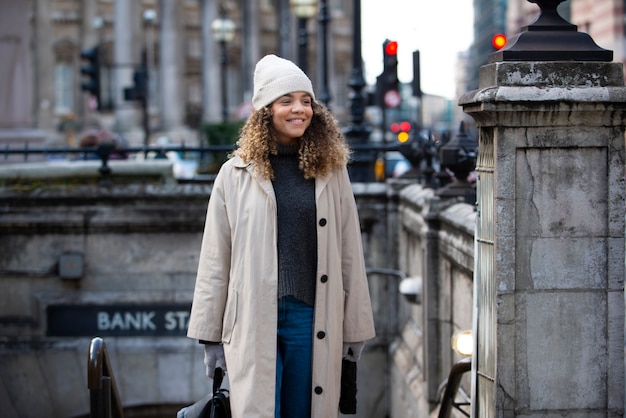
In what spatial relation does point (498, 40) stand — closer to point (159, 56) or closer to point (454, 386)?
point (454, 386)

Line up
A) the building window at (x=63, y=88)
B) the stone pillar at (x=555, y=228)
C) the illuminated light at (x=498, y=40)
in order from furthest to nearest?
the building window at (x=63, y=88) → the illuminated light at (x=498, y=40) → the stone pillar at (x=555, y=228)

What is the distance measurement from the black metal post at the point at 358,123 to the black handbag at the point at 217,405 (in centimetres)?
729

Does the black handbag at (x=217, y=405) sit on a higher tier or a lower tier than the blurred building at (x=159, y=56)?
lower

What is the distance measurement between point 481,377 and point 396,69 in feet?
43.6

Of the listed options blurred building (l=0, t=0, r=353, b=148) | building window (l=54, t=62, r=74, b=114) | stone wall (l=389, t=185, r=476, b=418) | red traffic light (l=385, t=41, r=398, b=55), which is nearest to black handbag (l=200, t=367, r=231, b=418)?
stone wall (l=389, t=185, r=476, b=418)

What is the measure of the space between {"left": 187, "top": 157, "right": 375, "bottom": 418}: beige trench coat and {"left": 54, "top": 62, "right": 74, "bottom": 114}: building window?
63984 millimetres

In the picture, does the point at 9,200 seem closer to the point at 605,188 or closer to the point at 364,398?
the point at 364,398

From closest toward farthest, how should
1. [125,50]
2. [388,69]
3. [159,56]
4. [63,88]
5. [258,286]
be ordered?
[258,286], [388,69], [125,50], [159,56], [63,88]

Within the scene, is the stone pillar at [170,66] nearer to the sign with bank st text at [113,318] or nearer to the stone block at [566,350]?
the sign with bank st text at [113,318]

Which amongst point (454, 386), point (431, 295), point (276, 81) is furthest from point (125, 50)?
point (276, 81)

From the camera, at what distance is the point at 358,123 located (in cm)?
1495

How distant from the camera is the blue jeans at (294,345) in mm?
5176

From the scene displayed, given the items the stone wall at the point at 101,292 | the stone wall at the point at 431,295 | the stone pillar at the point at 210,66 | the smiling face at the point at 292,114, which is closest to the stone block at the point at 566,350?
the smiling face at the point at 292,114

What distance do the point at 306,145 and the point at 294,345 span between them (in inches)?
36.3
